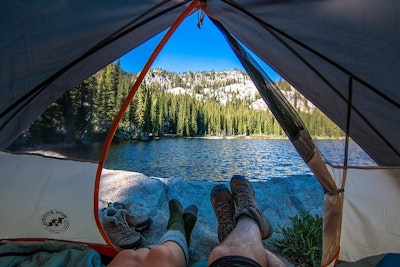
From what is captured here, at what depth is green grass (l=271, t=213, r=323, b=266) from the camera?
1471 millimetres

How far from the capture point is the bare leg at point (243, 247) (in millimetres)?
865

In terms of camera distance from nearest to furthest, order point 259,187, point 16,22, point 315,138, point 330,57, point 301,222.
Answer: point 16,22 < point 330,57 < point 315,138 < point 301,222 < point 259,187

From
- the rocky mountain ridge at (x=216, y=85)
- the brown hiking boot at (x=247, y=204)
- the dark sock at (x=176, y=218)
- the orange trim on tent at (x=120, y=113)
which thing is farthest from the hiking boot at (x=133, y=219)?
the rocky mountain ridge at (x=216, y=85)

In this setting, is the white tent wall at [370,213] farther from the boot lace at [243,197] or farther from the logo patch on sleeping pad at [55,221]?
the logo patch on sleeping pad at [55,221]

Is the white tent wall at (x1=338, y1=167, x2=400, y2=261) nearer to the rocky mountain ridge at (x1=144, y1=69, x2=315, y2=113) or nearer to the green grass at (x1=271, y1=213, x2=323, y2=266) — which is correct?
the green grass at (x1=271, y1=213, x2=323, y2=266)

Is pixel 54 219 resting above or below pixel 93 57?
below

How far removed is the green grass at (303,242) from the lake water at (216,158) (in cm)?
56

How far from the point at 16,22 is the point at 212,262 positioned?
1072mm

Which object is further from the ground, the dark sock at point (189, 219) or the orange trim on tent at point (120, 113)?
the orange trim on tent at point (120, 113)

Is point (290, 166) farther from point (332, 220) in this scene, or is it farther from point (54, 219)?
point (54, 219)

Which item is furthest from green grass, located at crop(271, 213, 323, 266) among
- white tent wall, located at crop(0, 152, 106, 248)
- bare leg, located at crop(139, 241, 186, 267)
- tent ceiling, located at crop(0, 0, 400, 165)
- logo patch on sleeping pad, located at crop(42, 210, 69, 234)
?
logo patch on sleeping pad, located at crop(42, 210, 69, 234)

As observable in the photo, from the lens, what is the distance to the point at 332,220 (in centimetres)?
118

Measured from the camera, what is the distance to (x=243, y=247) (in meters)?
0.90

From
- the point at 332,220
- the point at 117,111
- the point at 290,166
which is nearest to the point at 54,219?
the point at 117,111
